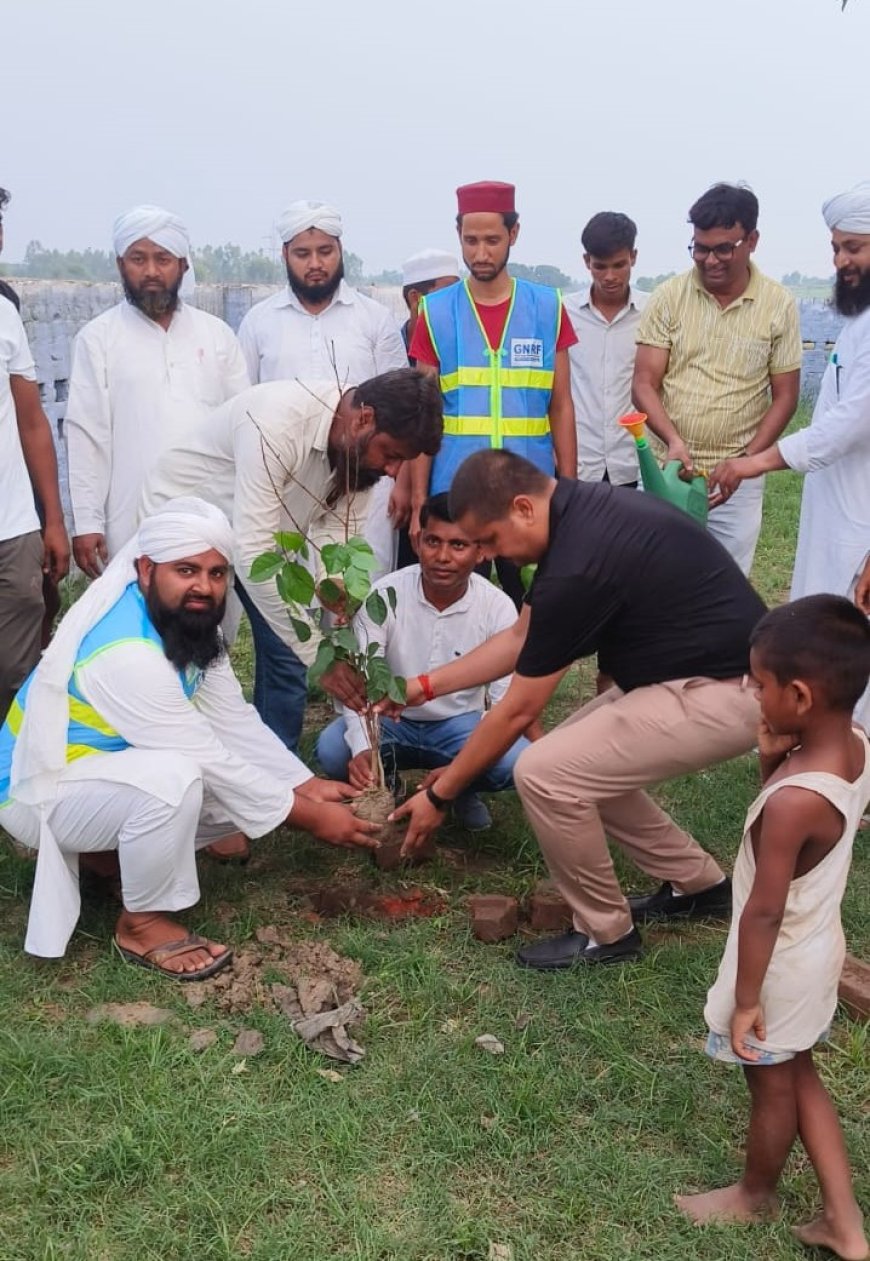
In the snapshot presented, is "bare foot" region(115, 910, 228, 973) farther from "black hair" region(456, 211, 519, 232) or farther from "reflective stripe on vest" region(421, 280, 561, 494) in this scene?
"black hair" region(456, 211, 519, 232)

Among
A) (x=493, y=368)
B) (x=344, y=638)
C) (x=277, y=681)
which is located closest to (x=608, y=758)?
(x=344, y=638)

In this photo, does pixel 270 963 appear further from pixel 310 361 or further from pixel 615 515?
pixel 310 361

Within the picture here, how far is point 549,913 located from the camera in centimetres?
389

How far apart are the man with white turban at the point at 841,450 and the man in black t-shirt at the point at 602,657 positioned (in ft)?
3.74

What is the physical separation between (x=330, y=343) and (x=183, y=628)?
190 centimetres

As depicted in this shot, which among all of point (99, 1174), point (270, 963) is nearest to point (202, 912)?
point (270, 963)

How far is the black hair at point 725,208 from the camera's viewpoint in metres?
4.73

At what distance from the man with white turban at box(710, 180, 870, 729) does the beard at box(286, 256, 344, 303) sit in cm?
181

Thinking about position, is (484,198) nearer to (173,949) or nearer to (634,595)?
(634,595)

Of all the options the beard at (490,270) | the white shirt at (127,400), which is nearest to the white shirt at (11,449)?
the white shirt at (127,400)

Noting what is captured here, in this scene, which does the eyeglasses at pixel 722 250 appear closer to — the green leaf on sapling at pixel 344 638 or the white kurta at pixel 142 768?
the green leaf on sapling at pixel 344 638

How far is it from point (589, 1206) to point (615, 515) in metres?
1.77

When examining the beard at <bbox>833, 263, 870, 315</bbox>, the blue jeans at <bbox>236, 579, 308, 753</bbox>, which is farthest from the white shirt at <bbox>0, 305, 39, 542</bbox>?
the beard at <bbox>833, 263, 870, 315</bbox>

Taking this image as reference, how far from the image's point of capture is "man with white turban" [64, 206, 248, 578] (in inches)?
188
